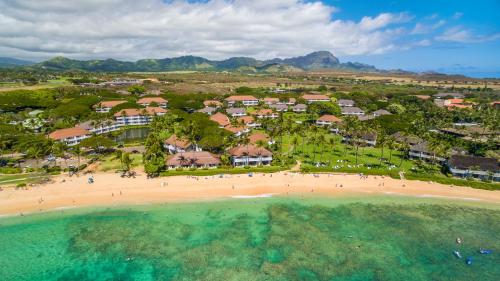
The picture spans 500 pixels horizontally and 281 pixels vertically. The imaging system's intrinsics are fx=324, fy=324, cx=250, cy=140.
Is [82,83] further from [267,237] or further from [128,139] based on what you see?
[267,237]

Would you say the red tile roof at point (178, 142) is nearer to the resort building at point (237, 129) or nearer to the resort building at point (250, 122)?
the resort building at point (237, 129)

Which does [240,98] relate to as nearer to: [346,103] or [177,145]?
[346,103]

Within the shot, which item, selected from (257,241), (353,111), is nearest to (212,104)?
(353,111)

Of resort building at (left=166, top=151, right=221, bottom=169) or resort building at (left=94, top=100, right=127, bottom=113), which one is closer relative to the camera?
resort building at (left=166, top=151, right=221, bottom=169)

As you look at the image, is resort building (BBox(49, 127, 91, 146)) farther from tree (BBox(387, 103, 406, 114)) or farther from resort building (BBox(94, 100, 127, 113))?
tree (BBox(387, 103, 406, 114))

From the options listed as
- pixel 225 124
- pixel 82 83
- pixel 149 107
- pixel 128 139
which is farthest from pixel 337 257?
pixel 82 83

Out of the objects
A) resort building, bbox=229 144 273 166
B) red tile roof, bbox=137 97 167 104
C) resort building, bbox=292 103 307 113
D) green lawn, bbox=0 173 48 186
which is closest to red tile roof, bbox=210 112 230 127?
resort building, bbox=229 144 273 166

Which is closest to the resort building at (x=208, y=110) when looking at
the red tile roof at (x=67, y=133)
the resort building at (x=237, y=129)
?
the resort building at (x=237, y=129)
